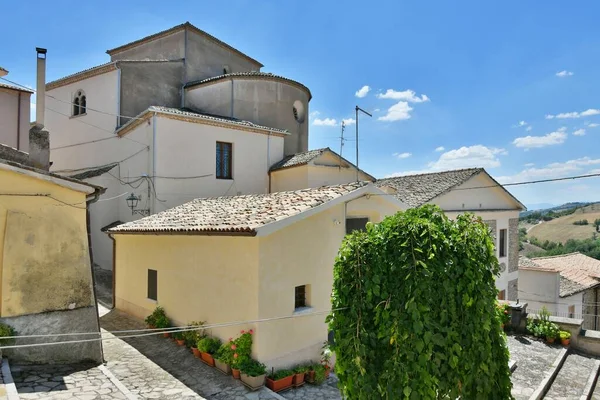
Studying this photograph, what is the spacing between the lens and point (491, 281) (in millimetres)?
4941

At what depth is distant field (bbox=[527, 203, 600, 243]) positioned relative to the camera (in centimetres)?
7190

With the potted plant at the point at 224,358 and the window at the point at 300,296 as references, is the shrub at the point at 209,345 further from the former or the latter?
the window at the point at 300,296

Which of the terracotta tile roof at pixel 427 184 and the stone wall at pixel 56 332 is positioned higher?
the terracotta tile roof at pixel 427 184

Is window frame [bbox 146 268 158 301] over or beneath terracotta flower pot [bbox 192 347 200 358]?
over

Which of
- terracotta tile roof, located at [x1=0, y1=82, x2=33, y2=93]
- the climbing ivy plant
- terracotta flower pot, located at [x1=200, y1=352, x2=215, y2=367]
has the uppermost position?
terracotta tile roof, located at [x1=0, y1=82, x2=33, y2=93]

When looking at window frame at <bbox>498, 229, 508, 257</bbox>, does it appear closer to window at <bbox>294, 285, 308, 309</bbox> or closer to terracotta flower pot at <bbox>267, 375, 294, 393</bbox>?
window at <bbox>294, 285, 308, 309</bbox>

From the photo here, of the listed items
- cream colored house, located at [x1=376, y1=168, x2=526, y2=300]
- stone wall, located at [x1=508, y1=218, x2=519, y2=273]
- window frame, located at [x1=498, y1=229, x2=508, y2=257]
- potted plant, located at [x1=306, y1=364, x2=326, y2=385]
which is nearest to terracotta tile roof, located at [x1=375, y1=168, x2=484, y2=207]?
cream colored house, located at [x1=376, y1=168, x2=526, y2=300]

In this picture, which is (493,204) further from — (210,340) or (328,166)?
(210,340)

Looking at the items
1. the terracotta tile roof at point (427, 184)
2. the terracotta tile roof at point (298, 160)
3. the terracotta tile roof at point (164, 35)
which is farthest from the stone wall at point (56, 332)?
the terracotta tile roof at point (164, 35)

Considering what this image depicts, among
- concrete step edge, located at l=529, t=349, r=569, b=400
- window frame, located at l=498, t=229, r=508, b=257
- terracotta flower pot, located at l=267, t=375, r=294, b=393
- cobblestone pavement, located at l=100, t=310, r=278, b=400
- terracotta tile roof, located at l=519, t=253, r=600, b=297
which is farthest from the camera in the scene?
terracotta tile roof, located at l=519, t=253, r=600, b=297

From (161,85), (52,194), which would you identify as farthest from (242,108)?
(52,194)

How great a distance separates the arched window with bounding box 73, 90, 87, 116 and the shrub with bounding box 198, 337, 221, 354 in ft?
56.0

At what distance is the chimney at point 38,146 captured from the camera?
8031mm

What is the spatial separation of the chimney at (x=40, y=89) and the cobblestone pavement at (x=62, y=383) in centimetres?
507
